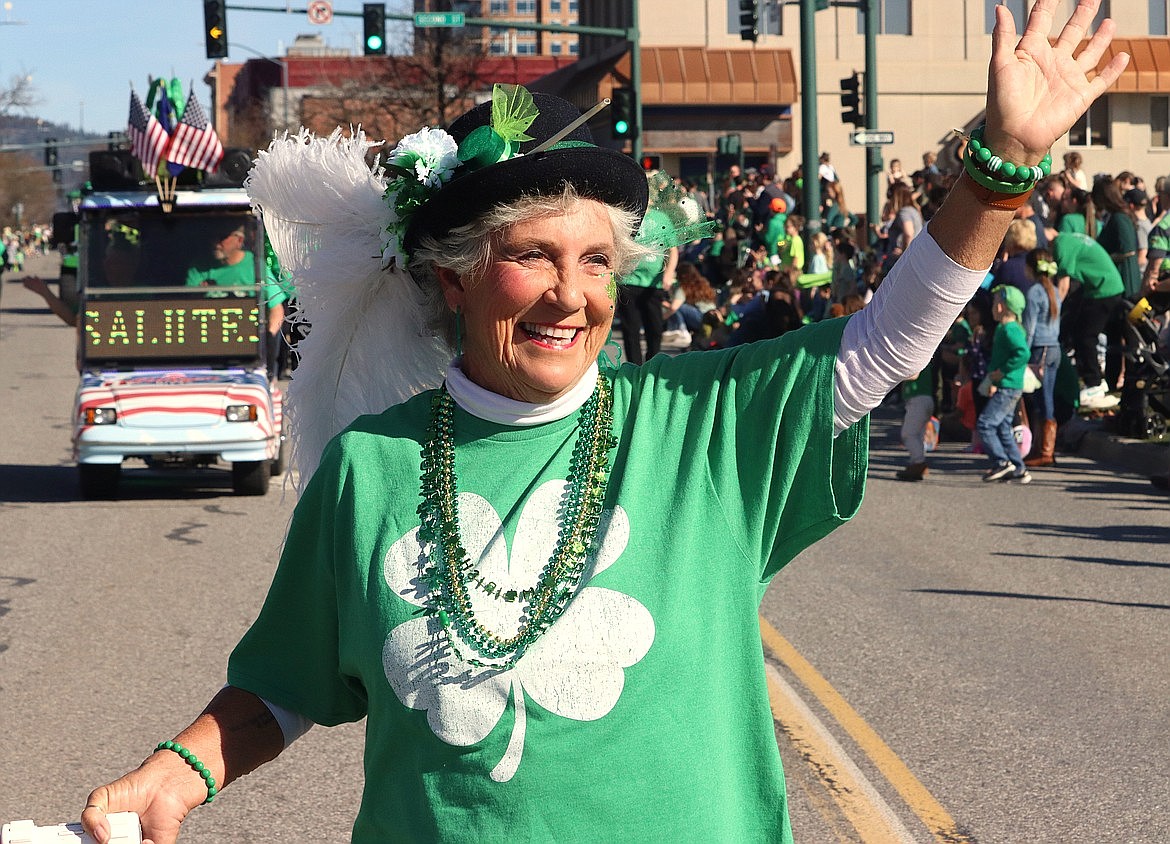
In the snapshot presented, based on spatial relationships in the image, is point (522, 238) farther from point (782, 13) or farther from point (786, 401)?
point (782, 13)

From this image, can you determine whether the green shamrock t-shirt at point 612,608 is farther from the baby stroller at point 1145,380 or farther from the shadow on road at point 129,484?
the baby stroller at point 1145,380

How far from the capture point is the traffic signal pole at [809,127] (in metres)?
22.5

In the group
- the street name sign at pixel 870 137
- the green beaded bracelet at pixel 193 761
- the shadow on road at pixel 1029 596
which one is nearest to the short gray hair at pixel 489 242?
the green beaded bracelet at pixel 193 761

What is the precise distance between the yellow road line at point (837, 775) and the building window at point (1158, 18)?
4874 centimetres

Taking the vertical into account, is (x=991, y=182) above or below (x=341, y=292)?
above

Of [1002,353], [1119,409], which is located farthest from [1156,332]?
[1002,353]

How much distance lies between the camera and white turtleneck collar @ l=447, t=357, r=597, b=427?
2506 mm

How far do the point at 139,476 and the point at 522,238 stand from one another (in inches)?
452

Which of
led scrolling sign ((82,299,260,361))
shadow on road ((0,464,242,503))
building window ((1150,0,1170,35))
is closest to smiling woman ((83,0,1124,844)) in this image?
led scrolling sign ((82,299,260,361))

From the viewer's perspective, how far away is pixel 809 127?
23234mm

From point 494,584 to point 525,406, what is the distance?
0.92 feet

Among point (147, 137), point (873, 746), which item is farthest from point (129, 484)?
point (873, 746)

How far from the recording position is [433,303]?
2.79m

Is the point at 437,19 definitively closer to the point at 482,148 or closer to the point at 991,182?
the point at 482,148
